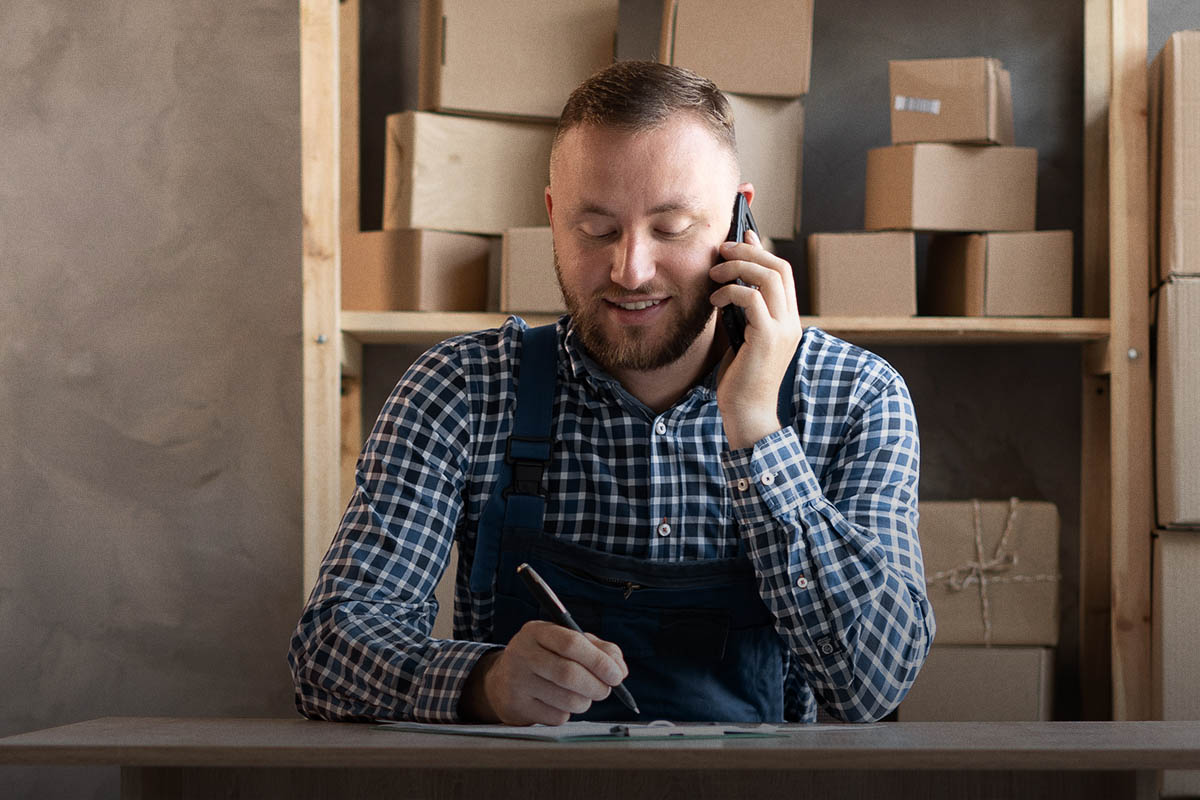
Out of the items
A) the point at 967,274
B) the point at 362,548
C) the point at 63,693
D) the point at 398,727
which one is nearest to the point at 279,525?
the point at 63,693

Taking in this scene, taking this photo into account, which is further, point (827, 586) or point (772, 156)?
point (772, 156)

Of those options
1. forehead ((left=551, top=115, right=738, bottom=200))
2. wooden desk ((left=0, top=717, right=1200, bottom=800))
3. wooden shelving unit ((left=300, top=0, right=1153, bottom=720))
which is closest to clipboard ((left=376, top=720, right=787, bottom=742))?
wooden desk ((left=0, top=717, right=1200, bottom=800))

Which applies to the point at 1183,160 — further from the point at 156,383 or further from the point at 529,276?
the point at 156,383

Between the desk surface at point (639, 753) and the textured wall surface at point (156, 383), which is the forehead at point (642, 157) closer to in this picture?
the desk surface at point (639, 753)

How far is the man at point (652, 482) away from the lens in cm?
114

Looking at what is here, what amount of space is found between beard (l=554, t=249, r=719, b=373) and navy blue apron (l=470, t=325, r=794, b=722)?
13cm

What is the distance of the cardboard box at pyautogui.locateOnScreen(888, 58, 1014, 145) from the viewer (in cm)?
194

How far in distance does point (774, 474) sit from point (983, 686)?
40.8 inches

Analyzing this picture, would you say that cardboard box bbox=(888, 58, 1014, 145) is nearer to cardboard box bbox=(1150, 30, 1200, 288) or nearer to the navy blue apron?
cardboard box bbox=(1150, 30, 1200, 288)

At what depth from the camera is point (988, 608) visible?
1951 millimetres

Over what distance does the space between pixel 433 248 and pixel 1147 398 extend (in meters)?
1.28

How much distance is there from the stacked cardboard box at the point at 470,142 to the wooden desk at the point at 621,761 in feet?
3.65

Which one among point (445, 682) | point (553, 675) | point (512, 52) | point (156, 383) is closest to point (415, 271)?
point (512, 52)

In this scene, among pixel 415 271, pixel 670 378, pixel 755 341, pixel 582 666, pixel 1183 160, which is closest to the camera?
pixel 582 666
